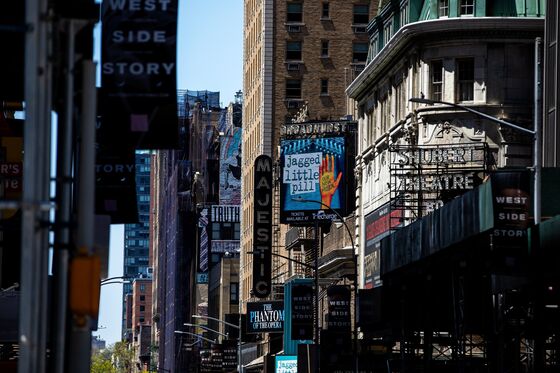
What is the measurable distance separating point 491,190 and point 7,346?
1419cm

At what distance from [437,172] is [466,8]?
362 inches

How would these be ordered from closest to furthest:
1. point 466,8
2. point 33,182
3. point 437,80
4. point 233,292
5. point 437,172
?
point 33,182 < point 437,172 < point 466,8 < point 437,80 < point 233,292

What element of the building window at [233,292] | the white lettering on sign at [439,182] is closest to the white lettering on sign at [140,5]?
the white lettering on sign at [439,182]

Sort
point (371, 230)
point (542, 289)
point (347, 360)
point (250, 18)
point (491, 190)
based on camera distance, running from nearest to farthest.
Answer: point (491, 190), point (542, 289), point (347, 360), point (371, 230), point (250, 18)

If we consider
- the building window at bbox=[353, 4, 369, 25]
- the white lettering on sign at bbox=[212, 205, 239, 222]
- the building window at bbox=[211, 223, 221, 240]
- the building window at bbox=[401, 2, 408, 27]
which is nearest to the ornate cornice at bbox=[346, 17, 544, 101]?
the building window at bbox=[401, 2, 408, 27]

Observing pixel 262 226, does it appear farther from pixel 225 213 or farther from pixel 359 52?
pixel 225 213

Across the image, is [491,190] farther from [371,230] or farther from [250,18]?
[250,18]

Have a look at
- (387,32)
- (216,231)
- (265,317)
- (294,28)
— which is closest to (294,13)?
(294,28)

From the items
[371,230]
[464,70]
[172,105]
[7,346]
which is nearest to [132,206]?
[172,105]

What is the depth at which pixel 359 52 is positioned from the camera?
12075 centimetres

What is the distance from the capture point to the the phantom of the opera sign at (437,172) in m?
63.8

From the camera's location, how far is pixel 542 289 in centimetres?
3591

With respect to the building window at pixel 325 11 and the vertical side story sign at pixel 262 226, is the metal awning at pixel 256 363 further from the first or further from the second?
the building window at pixel 325 11

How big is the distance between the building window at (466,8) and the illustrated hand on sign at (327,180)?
2671 centimetres
